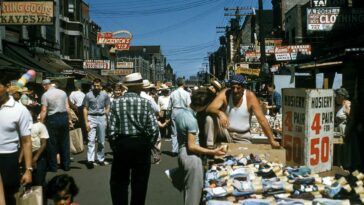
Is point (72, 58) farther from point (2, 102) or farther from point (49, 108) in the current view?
point (2, 102)

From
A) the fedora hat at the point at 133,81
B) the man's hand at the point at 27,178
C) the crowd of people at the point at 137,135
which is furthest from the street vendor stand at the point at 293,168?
the man's hand at the point at 27,178

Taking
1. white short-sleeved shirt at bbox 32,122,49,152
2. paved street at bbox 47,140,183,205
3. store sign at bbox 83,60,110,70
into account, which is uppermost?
store sign at bbox 83,60,110,70

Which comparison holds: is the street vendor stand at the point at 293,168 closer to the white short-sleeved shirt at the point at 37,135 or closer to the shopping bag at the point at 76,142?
the white short-sleeved shirt at the point at 37,135

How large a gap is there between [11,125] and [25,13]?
12.6 metres

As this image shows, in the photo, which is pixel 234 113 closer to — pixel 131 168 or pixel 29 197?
pixel 131 168

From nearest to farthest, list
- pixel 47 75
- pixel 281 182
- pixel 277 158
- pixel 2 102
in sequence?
pixel 281 182 < pixel 2 102 < pixel 277 158 < pixel 47 75

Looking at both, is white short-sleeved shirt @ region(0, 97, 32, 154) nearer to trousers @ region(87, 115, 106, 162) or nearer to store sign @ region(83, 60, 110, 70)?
trousers @ region(87, 115, 106, 162)

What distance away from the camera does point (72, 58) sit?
148 feet

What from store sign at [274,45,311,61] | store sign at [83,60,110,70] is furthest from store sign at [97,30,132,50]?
store sign at [274,45,311,61]

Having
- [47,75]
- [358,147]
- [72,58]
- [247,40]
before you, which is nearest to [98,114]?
[358,147]

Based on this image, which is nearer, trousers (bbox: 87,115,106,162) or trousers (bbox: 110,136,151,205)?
trousers (bbox: 110,136,151,205)

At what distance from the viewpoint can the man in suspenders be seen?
666 centimetres

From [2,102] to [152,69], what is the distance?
14697 centimetres

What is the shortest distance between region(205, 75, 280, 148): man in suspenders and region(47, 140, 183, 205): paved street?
147cm
